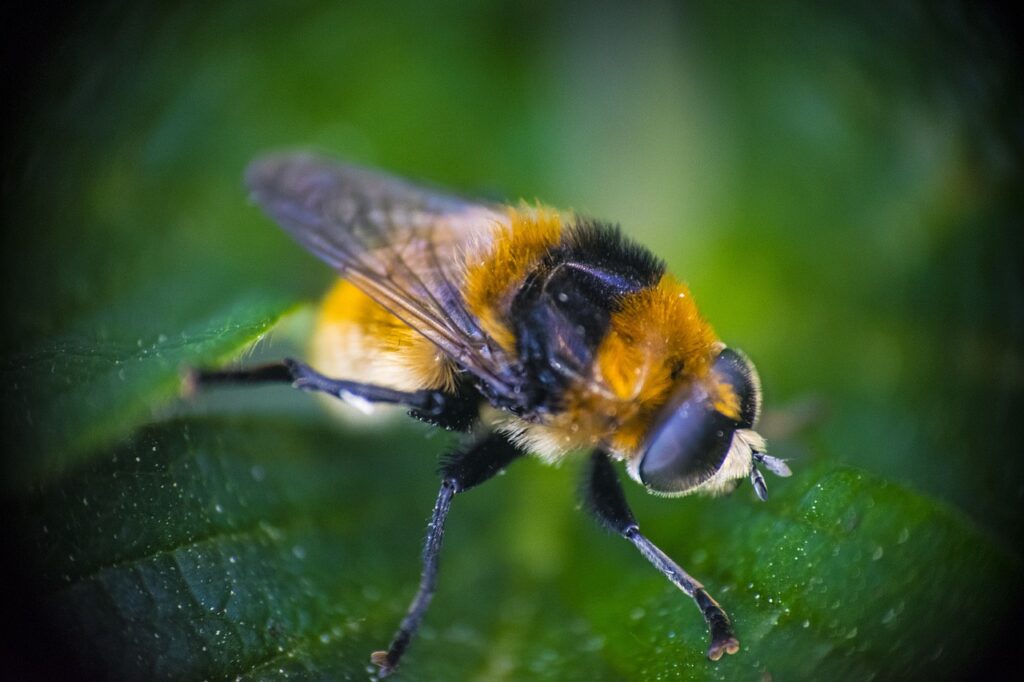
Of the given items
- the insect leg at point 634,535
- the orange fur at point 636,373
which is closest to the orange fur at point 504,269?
the orange fur at point 636,373

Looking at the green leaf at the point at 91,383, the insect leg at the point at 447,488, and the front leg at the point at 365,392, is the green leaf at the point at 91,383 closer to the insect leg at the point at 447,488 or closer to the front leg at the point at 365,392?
the front leg at the point at 365,392

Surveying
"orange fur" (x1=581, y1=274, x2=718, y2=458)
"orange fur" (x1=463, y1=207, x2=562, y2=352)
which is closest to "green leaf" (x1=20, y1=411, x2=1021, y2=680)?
"orange fur" (x1=581, y1=274, x2=718, y2=458)

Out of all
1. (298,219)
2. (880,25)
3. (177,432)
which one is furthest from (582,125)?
(177,432)

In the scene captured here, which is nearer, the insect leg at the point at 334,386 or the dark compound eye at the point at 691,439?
the dark compound eye at the point at 691,439

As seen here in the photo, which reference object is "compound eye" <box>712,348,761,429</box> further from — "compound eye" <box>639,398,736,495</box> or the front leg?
the front leg

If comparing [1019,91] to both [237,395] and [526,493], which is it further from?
[237,395]

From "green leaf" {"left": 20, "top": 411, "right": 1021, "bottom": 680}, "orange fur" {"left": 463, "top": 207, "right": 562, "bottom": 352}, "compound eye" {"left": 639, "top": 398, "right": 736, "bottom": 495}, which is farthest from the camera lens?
"orange fur" {"left": 463, "top": 207, "right": 562, "bottom": 352}

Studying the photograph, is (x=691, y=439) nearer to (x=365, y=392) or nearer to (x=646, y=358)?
(x=646, y=358)

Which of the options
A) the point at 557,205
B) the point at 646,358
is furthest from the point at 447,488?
the point at 557,205
